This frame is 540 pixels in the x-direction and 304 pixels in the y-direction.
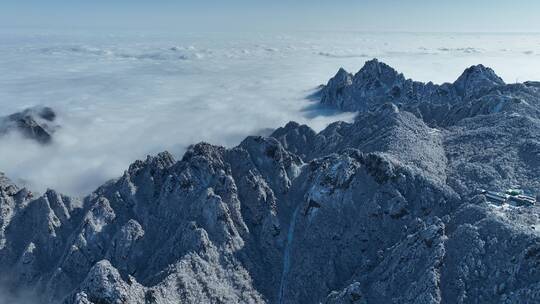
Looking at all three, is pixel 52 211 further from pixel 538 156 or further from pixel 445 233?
pixel 538 156

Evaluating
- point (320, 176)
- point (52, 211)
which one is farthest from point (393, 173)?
point (52, 211)

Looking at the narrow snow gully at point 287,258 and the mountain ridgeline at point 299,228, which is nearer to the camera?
the mountain ridgeline at point 299,228

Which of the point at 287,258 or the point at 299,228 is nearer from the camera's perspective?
the point at 287,258

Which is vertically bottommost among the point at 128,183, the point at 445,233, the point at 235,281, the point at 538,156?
the point at 235,281

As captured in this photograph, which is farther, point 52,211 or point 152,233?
point 52,211

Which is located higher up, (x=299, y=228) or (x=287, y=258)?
(x=299, y=228)

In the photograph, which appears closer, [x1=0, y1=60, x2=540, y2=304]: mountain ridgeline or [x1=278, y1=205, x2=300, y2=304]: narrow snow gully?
[x1=0, y1=60, x2=540, y2=304]: mountain ridgeline

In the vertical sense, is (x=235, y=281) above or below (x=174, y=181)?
below

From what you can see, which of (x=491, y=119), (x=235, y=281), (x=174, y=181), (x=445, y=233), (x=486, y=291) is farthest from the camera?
(x=491, y=119)
